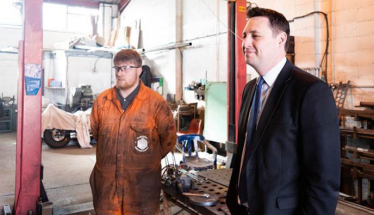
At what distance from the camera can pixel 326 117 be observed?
1080 millimetres

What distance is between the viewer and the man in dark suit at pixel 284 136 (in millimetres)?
1073

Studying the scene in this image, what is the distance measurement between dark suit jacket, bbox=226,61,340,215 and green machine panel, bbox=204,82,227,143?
4482mm

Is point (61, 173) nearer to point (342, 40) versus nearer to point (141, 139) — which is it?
point (141, 139)

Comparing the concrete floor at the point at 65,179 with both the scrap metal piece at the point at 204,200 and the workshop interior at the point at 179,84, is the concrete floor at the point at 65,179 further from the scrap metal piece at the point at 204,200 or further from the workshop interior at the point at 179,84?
the scrap metal piece at the point at 204,200

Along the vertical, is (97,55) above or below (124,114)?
above

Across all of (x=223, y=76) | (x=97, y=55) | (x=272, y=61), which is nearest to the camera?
(x=272, y=61)

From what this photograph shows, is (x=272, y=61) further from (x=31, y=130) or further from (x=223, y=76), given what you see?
(x=223, y=76)

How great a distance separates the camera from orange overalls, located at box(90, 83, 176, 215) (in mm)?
2104

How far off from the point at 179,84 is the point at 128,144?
18.5 ft

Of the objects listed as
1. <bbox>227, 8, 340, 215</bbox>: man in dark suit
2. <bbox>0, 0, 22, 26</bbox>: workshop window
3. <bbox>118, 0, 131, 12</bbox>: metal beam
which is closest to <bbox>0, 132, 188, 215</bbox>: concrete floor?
<bbox>227, 8, 340, 215</bbox>: man in dark suit

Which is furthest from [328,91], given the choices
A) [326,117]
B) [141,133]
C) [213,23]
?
[213,23]

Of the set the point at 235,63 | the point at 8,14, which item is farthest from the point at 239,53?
the point at 8,14

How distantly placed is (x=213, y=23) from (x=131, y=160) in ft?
16.4

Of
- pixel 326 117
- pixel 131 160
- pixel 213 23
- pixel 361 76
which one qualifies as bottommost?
pixel 131 160
